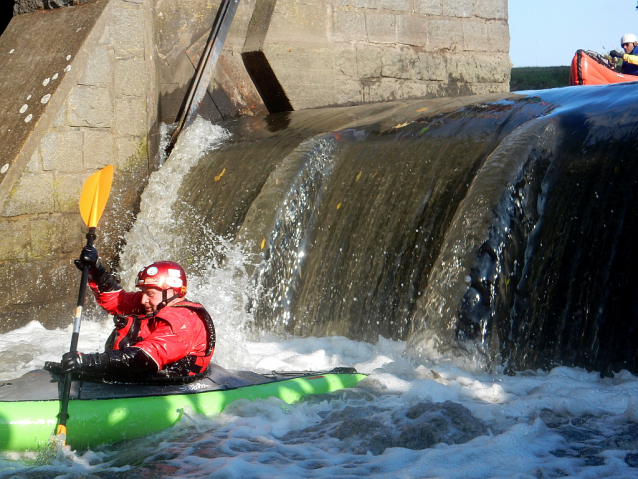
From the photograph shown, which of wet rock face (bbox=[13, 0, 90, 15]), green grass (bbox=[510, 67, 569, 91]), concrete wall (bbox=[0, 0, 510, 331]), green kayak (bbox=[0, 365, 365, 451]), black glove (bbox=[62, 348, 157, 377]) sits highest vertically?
green grass (bbox=[510, 67, 569, 91])

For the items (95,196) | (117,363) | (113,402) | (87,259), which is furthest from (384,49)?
(113,402)

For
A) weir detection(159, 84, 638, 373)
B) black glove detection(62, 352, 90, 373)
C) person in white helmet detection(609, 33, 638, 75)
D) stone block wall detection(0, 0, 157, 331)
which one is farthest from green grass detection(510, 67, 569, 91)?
black glove detection(62, 352, 90, 373)

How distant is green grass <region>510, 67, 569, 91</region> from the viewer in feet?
63.0

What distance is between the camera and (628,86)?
5.46 m

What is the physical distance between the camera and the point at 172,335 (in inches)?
144

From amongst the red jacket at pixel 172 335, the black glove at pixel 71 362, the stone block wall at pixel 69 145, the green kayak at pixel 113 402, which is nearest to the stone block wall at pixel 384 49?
the stone block wall at pixel 69 145

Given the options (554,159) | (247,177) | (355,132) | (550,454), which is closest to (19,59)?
(247,177)

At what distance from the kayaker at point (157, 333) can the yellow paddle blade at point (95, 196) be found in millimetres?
385

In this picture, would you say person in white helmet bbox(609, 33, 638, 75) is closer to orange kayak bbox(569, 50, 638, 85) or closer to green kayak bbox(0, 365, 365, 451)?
orange kayak bbox(569, 50, 638, 85)

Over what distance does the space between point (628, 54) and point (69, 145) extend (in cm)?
883

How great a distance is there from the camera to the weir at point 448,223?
4.02 m

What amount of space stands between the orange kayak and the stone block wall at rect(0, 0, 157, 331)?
6.68 m

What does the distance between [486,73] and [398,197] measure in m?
4.95

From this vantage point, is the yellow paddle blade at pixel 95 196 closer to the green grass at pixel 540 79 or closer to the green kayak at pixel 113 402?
the green kayak at pixel 113 402
